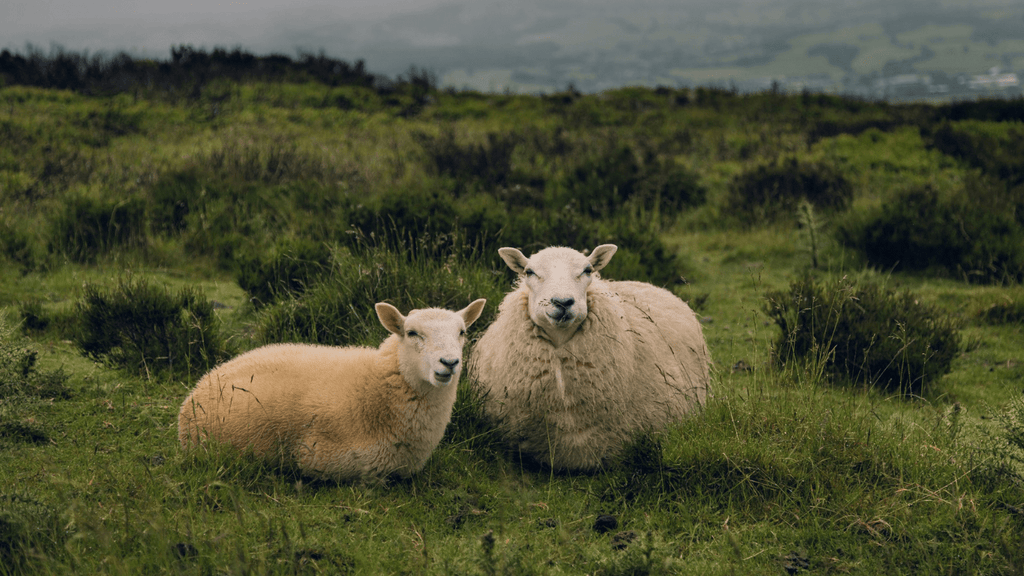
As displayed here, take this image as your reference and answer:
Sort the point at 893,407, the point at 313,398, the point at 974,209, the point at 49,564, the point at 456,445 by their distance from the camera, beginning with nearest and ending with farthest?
the point at 49,564
the point at 313,398
the point at 456,445
the point at 893,407
the point at 974,209

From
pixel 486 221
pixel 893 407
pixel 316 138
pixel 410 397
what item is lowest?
pixel 893 407

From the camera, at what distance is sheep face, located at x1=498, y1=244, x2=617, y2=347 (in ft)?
13.2

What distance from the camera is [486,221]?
8273 mm

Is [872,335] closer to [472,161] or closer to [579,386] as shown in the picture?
[579,386]

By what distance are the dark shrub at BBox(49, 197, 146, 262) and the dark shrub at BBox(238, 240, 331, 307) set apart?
2429 mm

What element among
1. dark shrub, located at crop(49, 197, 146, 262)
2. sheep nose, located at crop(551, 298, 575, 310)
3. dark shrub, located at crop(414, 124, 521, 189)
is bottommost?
dark shrub, located at crop(49, 197, 146, 262)

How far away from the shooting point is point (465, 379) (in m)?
4.71

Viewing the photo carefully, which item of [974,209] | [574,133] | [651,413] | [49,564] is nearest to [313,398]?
[49,564]

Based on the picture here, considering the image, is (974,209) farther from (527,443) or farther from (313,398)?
(313,398)

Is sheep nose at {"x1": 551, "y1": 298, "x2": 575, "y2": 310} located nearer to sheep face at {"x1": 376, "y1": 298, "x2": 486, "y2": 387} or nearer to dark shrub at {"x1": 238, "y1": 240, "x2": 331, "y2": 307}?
sheep face at {"x1": 376, "y1": 298, "x2": 486, "y2": 387}

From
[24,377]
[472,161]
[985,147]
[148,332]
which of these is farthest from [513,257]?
[985,147]

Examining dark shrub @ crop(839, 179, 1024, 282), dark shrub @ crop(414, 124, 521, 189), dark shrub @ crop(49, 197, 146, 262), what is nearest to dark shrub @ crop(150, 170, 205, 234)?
dark shrub @ crop(49, 197, 146, 262)

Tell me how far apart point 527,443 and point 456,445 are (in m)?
0.49

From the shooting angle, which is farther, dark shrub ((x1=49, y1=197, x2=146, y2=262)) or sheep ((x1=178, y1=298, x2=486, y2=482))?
dark shrub ((x1=49, y1=197, x2=146, y2=262))
